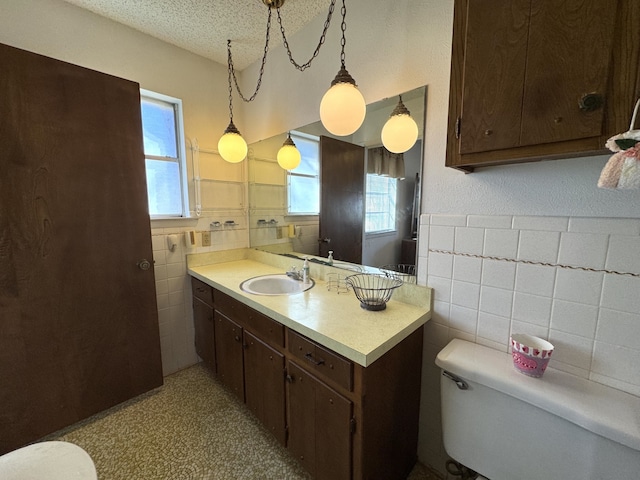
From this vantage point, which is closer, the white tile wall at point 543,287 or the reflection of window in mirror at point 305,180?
the white tile wall at point 543,287

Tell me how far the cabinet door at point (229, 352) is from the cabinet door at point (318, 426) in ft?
1.57

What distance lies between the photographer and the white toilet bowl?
824 millimetres

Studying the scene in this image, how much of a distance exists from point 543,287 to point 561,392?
0.34 meters

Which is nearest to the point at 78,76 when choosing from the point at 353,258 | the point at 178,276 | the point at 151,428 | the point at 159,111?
the point at 159,111

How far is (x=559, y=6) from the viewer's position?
690 millimetres

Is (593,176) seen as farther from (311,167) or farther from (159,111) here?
(159,111)

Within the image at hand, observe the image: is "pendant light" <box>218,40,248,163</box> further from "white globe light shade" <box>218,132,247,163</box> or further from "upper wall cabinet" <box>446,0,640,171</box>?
"upper wall cabinet" <box>446,0,640,171</box>

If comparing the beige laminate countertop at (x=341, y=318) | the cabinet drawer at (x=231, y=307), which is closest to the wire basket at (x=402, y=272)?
the beige laminate countertop at (x=341, y=318)

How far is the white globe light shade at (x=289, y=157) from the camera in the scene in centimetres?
190

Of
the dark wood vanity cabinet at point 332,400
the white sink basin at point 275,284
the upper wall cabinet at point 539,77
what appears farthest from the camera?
the white sink basin at point 275,284

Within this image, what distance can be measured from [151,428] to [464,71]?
2360 mm

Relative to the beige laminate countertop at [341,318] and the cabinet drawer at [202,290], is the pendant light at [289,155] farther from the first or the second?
the cabinet drawer at [202,290]

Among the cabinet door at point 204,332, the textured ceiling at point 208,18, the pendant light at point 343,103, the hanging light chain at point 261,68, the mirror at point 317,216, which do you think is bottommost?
the cabinet door at point 204,332

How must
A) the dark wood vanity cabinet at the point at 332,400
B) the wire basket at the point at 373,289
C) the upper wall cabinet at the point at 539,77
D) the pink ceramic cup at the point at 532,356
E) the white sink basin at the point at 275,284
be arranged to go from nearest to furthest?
1. the upper wall cabinet at the point at 539,77
2. the pink ceramic cup at the point at 532,356
3. the dark wood vanity cabinet at the point at 332,400
4. the wire basket at the point at 373,289
5. the white sink basin at the point at 275,284
